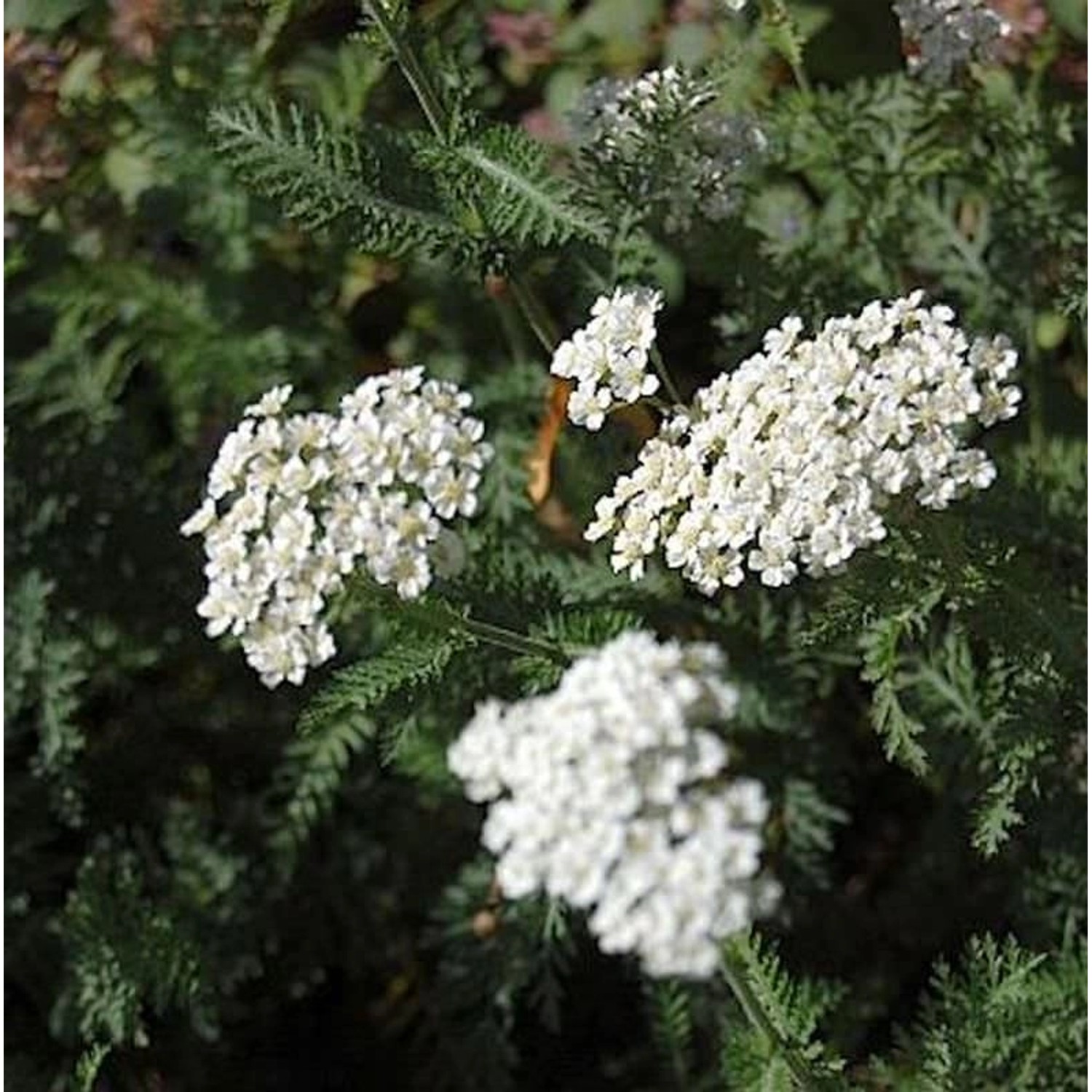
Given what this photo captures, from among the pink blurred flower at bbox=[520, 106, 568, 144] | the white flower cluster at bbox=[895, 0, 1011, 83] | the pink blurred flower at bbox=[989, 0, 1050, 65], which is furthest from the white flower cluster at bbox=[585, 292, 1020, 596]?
the pink blurred flower at bbox=[520, 106, 568, 144]

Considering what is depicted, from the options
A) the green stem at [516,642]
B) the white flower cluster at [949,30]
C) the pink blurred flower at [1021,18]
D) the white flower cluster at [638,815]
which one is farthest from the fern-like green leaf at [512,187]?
the pink blurred flower at [1021,18]

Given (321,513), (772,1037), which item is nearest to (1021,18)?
(321,513)

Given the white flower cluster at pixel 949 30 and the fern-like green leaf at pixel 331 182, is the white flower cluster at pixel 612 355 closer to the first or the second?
the fern-like green leaf at pixel 331 182

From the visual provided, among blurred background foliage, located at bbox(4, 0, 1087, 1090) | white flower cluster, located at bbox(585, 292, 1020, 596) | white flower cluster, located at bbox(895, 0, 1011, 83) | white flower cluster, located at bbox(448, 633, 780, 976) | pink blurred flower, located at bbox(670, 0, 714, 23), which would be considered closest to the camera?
white flower cluster, located at bbox(448, 633, 780, 976)

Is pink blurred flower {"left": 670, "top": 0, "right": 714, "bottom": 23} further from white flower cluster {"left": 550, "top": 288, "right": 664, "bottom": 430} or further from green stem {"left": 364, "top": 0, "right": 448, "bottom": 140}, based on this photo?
white flower cluster {"left": 550, "top": 288, "right": 664, "bottom": 430}

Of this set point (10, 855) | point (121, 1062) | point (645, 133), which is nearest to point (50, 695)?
point (10, 855)

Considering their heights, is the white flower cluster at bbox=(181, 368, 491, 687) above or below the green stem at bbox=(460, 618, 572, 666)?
above

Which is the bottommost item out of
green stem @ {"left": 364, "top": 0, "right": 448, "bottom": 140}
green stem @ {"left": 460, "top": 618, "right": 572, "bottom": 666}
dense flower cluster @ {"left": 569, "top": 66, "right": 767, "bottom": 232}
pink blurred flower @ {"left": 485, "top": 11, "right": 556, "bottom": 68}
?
pink blurred flower @ {"left": 485, "top": 11, "right": 556, "bottom": 68}

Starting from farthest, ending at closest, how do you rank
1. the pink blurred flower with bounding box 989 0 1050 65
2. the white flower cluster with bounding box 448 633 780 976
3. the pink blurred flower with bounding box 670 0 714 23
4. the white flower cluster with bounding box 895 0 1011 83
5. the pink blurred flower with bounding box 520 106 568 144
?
the pink blurred flower with bounding box 520 106 568 144
the pink blurred flower with bounding box 670 0 714 23
the pink blurred flower with bounding box 989 0 1050 65
the white flower cluster with bounding box 895 0 1011 83
the white flower cluster with bounding box 448 633 780 976
